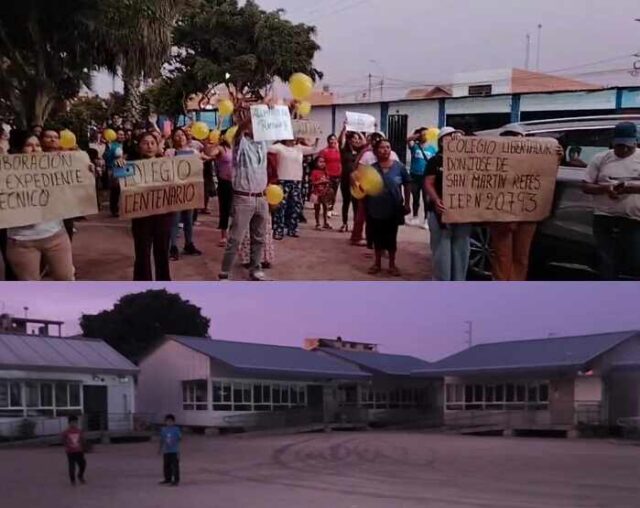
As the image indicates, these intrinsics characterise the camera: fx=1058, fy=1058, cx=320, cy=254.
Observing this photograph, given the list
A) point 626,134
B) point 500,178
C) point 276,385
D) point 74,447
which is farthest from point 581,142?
point 74,447

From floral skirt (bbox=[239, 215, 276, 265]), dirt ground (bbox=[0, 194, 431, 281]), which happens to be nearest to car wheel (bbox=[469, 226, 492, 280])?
dirt ground (bbox=[0, 194, 431, 281])

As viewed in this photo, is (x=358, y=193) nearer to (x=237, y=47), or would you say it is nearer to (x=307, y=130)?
(x=307, y=130)

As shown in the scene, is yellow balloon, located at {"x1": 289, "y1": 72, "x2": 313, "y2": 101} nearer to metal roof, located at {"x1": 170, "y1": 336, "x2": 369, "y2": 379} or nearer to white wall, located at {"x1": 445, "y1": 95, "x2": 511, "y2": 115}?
white wall, located at {"x1": 445, "y1": 95, "x2": 511, "y2": 115}

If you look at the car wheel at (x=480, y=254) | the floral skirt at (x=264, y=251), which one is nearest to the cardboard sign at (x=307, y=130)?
the floral skirt at (x=264, y=251)

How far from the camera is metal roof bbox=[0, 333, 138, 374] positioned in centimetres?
298

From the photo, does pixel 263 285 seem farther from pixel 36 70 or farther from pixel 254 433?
pixel 36 70

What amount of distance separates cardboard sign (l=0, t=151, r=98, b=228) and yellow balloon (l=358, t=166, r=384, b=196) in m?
0.88

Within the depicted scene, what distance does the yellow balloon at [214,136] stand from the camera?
3418mm

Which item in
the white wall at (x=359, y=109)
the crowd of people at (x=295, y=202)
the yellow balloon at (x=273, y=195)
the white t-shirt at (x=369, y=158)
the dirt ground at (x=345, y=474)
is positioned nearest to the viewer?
the dirt ground at (x=345, y=474)

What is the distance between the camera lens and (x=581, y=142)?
10.3ft

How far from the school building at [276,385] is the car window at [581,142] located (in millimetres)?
760

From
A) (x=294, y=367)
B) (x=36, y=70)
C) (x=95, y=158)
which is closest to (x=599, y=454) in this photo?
(x=294, y=367)

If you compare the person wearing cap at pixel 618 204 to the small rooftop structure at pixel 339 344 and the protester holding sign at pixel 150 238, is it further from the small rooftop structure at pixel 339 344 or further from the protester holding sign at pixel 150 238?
the protester holding sign at pixel 150 238

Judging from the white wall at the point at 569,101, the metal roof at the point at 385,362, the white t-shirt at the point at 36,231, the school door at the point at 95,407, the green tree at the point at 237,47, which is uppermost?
the green tree at the point at 237,47
